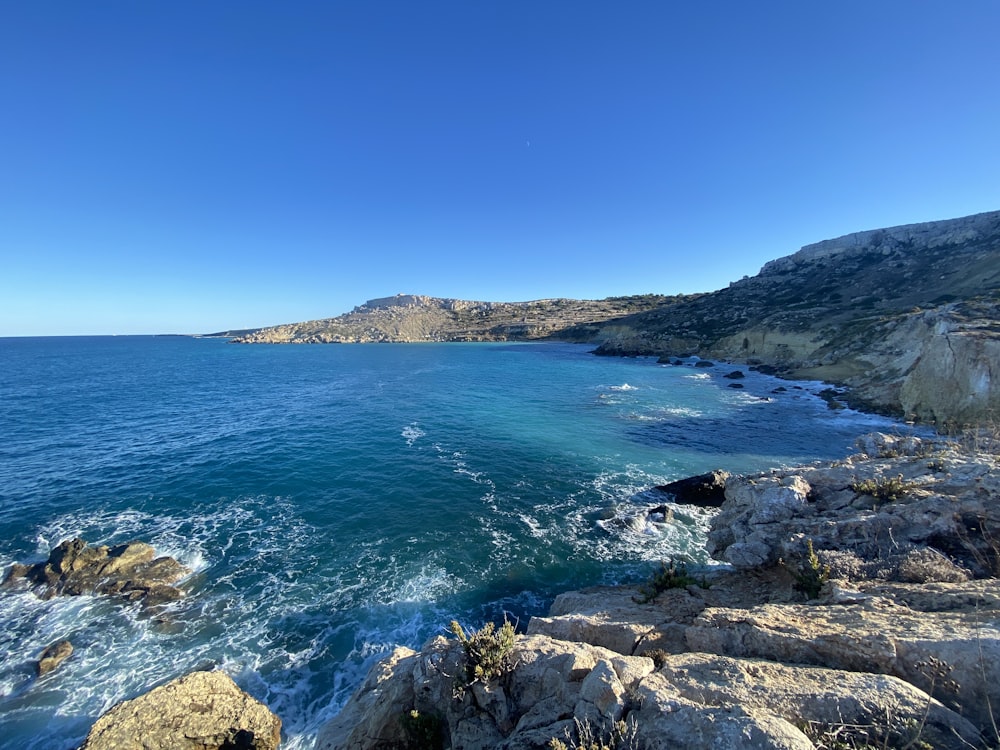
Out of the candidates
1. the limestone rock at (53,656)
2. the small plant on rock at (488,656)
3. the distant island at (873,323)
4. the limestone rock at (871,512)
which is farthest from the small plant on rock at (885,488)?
the distant island at (873,323)

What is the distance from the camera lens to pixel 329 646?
525 inches

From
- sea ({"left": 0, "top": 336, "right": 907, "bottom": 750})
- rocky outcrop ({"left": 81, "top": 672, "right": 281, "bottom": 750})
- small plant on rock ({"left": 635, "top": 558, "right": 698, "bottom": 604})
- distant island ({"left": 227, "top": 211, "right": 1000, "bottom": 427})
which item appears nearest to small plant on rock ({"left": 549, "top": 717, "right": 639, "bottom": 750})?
small plant on rock ({"left": 635, "top": 558, "right": 698, "bottom": 604})

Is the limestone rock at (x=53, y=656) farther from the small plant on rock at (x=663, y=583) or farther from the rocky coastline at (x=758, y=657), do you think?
the small plant on rock at (x=663, y=583)

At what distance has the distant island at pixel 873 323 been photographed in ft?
108

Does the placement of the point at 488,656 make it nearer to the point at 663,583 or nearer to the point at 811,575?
the point at 663,583

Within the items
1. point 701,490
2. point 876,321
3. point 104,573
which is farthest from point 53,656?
point 876,321

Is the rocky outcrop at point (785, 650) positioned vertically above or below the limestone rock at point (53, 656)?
above

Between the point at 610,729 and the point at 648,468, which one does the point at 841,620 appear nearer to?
the point at 610,729

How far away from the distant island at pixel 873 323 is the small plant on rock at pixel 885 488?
86.6 ft

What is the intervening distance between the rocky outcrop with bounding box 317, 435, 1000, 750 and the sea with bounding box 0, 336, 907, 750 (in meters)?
3.82

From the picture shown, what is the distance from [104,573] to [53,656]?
4.21 metres

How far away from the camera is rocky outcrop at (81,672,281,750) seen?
917 cm

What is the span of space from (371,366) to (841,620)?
296ft

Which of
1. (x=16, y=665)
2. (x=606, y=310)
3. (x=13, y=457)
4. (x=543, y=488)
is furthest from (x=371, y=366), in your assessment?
(x=606, y=310)
